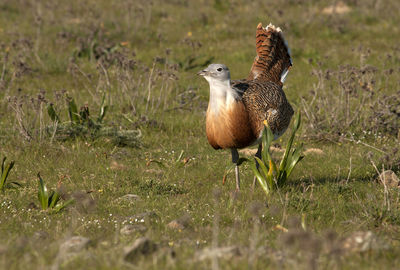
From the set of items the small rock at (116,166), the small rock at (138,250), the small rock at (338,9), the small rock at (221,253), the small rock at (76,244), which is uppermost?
the small rock at (338,9)

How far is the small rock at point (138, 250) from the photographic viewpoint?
11.8 ft

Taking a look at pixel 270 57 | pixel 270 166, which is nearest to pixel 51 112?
pixel 270 57

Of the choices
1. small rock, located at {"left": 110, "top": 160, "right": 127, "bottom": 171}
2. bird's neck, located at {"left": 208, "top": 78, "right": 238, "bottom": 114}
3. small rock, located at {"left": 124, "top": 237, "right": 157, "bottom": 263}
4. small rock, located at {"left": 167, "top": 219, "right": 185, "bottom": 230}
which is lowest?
small rock, located at {"left": 110, "top": 160, "right": 127, "bottom": 171}

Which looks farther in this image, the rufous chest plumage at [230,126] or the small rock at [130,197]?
the small rock at [130,197]

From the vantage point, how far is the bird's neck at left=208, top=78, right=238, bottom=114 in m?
5.61

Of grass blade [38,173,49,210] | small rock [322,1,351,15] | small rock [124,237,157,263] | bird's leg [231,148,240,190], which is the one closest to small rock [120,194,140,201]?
grass blade [38,173,49,210]

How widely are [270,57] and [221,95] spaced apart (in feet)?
6.81

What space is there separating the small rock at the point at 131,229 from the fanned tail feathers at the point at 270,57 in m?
3.18

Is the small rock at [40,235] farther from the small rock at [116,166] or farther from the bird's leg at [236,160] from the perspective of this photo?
the small rock at [116,166]

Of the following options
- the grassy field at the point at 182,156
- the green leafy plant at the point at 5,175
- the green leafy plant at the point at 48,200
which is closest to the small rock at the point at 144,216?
the grassy field at the point at 182,156

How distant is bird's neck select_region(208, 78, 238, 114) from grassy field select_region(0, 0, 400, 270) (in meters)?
0.91

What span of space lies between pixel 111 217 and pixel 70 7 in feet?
38.5

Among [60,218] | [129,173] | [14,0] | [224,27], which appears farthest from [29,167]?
[14,0]

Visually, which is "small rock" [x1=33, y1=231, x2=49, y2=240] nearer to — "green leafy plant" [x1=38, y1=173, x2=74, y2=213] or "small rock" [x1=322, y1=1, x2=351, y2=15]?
"green leafy plant" [x1=38, y1=173, x2=74, y2=213]
